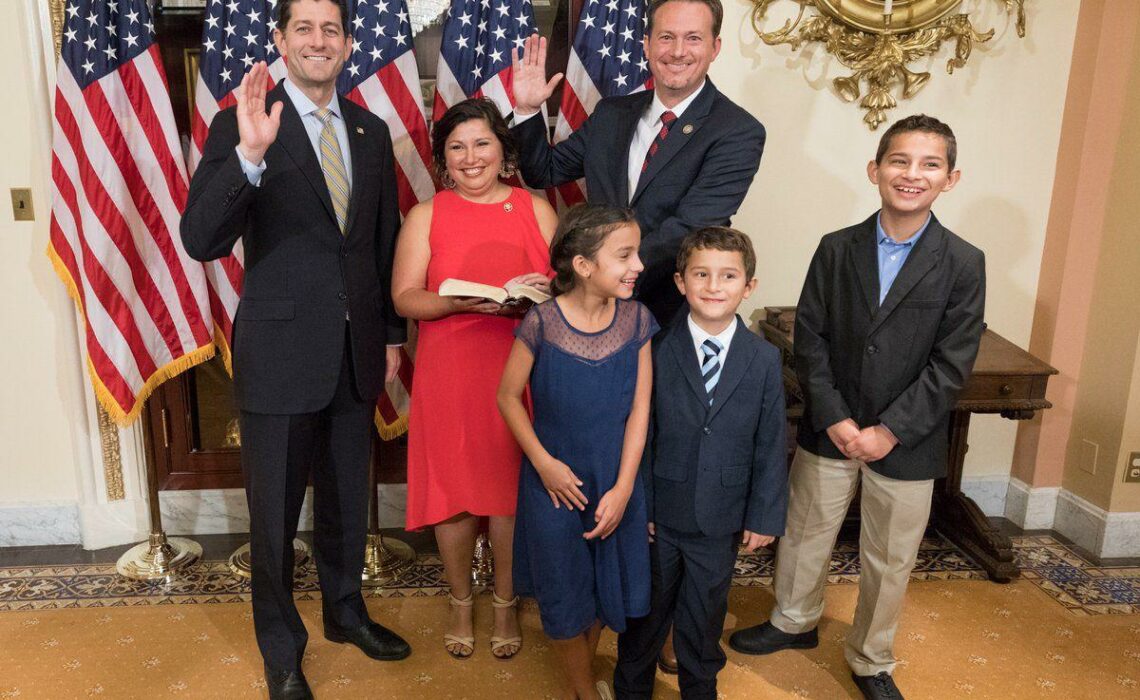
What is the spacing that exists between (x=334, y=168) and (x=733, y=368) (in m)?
1.26

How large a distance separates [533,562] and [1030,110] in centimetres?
283

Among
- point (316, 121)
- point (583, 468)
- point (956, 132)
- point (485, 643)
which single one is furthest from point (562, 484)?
point (956, 132)

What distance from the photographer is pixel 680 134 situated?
2.62 metres

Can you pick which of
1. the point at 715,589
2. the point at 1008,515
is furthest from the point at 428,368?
the point at 1008,515

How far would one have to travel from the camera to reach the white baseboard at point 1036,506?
154 inches

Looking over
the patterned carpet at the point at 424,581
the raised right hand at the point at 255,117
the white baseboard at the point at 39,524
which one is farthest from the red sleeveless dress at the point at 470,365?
the white baseboard at the point at 39,524

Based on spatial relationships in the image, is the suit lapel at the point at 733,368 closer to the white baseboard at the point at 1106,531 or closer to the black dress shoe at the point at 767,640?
the black dress shoe at the point at 767,640

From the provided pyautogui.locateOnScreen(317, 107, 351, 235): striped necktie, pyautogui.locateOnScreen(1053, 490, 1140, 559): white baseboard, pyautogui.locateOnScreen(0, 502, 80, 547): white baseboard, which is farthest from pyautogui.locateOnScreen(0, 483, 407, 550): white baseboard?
pyautogui.locateOnScreen(1053, 490, 1140, 559): white baseboard

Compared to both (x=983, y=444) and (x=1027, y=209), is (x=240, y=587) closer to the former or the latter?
(x=983, y=444)

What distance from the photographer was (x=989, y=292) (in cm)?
386

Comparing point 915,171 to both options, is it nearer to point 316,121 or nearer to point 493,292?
point 493,292

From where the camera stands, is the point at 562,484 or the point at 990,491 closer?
the point at 562,484

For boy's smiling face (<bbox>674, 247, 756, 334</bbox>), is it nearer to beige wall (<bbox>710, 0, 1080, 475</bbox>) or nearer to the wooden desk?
the wooden desk

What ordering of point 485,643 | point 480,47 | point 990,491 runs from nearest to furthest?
1. point 485,643
2. point 480,47
3. point 990,491
